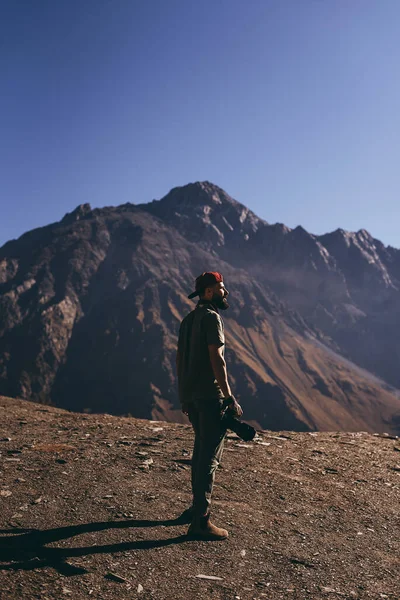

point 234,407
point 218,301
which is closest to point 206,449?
point 234,407

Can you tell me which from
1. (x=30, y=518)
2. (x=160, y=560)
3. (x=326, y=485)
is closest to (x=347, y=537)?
(x=326, y=485)

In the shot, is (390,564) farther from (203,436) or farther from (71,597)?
(71,597)

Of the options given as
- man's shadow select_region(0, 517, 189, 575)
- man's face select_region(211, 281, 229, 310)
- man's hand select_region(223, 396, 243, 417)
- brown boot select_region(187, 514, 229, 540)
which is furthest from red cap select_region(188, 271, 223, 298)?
man's shadow select_region(0, 517, 189, 575)

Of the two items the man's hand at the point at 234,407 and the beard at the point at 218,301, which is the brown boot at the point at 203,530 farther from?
the beard at the point at 218,301

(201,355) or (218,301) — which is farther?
(218,301)

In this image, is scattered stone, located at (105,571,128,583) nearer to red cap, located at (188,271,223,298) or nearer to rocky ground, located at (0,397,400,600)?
rocky ground, located at (0,397,400,600)

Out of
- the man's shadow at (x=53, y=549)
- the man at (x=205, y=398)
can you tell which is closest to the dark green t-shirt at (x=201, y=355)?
the man at (x=205, y=398)

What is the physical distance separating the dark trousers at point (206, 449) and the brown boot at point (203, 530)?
102 mm

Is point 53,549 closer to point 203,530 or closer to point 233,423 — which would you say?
point 203,530

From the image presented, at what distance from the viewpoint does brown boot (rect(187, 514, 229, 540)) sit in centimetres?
620

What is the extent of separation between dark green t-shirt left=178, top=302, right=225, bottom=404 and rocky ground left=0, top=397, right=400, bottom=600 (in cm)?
182

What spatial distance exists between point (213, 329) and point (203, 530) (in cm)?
252

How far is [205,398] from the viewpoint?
6.41 metres

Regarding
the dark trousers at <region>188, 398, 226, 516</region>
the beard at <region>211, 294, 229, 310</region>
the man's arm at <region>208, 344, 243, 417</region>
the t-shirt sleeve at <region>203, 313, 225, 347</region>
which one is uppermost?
the beard at <region>211, 294, 229, 310</region>
